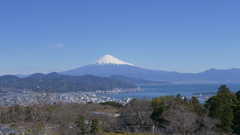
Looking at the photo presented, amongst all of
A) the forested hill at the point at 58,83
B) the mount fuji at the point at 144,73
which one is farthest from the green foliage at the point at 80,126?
the mount fuji at the point at 144,73

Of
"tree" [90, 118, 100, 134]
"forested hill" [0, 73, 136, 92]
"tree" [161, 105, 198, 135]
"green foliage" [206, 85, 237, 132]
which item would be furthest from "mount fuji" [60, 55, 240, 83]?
"tree" [90, 118, 100, 134]

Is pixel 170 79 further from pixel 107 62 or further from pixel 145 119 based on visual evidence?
pixel 145 119

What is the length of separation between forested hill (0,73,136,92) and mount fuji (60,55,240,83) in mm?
58180

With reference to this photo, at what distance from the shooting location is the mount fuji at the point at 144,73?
→ 126 m

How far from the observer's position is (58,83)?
49.2 metres

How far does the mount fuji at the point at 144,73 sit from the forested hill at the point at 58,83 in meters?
58.2

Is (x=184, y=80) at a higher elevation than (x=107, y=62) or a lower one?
lower

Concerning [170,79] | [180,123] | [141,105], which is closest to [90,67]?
[170,79]

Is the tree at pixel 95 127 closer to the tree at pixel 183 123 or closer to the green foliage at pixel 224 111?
the tree at pixel 183 123

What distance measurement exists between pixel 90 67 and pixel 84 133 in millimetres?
138551

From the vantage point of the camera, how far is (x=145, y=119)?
17812 mm

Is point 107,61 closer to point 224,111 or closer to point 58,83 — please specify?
point 58,83

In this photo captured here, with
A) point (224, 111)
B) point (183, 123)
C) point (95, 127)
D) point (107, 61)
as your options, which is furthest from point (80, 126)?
point (107, 61)

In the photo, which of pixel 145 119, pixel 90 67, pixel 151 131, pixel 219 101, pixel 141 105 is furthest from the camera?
pixel 90 67
